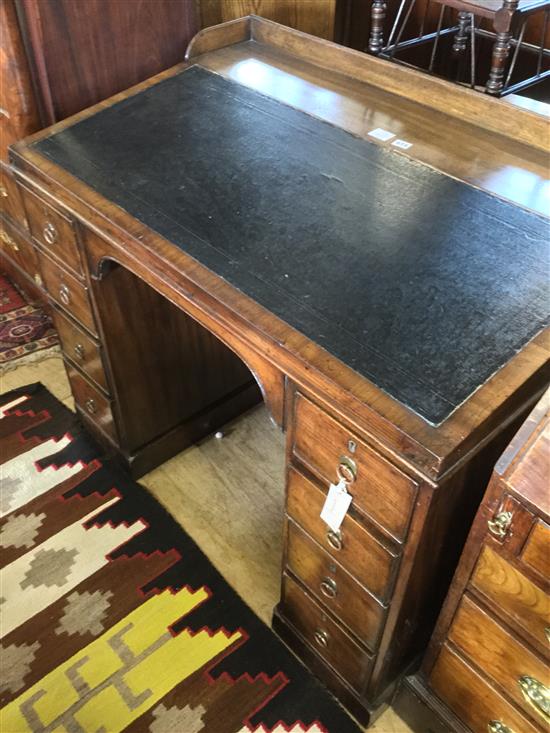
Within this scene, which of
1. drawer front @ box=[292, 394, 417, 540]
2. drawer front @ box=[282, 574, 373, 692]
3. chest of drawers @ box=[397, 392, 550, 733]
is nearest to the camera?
chest of drawers @ box=[397, 392, 550, 733]

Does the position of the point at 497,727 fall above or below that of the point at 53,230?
below

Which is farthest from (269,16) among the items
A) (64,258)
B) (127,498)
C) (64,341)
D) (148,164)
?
(127,498)

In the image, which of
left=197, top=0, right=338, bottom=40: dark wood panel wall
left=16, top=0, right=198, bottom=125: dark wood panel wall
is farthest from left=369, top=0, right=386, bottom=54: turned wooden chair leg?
left=16, top=0, right=198, bottom=125: dark wood panel wall

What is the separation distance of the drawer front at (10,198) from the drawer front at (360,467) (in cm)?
146

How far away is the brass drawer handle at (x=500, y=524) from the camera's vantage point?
88cm

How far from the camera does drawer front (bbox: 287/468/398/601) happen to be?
106cm

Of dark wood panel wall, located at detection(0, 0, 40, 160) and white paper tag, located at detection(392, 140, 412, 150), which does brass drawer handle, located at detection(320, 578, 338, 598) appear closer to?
white paper tag, located at detection(392, 140, 412, 150)

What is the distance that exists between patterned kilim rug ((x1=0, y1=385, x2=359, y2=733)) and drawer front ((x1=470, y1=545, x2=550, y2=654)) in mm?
620

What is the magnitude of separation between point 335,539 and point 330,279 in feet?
1.48

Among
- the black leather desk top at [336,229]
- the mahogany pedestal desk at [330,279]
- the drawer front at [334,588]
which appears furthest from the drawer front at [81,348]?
the drawer front at [334,588]

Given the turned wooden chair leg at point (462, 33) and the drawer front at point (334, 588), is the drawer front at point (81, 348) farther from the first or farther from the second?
the turned wooden chair leg at point (462, 33)

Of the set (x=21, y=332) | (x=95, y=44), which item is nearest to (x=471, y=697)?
(x=95, y=44)

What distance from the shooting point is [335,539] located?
115cm

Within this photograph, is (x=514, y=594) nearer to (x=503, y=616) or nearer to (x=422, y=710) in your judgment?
(x=503, y=616)
